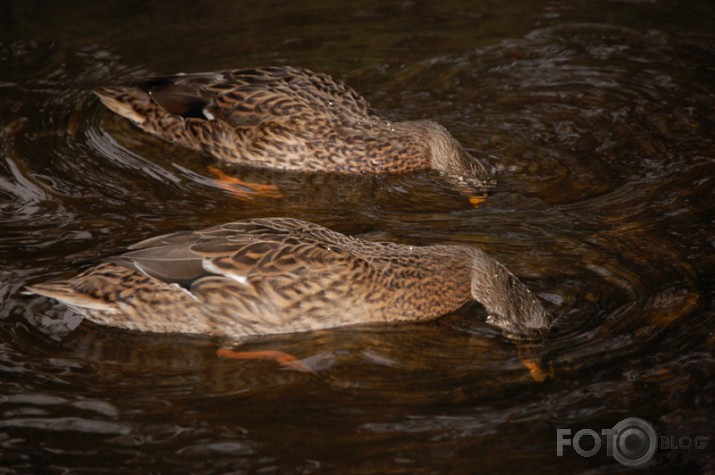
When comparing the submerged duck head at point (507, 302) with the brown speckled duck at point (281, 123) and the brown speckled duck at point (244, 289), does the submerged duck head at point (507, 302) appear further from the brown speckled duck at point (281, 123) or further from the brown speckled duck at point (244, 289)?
the brown speckled duck at point (281, 123)

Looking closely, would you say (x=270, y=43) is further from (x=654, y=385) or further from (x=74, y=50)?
(x=654, y=385)

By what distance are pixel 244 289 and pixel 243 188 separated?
236 cm

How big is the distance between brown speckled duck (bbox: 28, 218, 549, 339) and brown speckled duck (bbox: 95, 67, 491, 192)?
8.55 ft

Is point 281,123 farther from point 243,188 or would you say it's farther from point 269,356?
point 269,356

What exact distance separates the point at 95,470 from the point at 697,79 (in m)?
7.91

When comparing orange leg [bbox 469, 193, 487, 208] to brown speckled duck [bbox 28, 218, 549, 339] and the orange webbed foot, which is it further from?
the orange webbed foot

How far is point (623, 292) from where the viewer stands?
708 centimetres

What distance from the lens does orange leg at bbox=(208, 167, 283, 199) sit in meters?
8.98

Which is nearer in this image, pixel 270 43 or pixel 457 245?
pixel 457 245

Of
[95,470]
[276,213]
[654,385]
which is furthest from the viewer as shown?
[276,213]

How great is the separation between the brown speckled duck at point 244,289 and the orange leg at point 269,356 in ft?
0.90

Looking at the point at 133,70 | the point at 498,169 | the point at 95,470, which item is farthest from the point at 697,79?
the point at 95,470

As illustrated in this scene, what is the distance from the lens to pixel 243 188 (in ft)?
29.9

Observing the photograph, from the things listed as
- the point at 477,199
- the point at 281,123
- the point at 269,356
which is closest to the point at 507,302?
the point at 269,356
